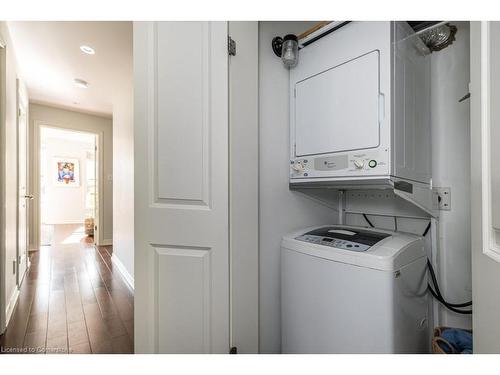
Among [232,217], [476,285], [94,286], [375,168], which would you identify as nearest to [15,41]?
[94,286]

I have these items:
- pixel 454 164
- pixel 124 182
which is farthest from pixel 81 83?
pixel 454 164

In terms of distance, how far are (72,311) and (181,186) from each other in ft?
5.88

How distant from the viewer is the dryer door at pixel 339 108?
1061 millimetres

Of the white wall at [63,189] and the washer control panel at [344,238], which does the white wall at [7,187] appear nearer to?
the washer control panel at [344,238]

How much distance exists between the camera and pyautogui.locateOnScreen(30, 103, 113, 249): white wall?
391cm

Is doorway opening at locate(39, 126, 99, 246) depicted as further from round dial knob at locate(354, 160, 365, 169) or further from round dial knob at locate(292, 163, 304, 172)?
round dial knob at locate(354, 160, 365, 169)

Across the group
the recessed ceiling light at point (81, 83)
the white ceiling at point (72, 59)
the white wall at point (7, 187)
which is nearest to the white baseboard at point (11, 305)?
the white wall at point (7, 187)

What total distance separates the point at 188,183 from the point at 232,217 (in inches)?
10.1

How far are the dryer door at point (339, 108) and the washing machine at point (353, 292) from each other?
1.47 ft

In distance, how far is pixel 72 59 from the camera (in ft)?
8.15

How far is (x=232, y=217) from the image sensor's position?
1.13 metres

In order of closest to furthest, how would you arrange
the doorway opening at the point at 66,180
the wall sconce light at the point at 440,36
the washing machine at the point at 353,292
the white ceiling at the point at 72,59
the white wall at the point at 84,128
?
the washing machine at the point at 353,292, the wall sconce light at the point at 440,36, the white ceiling at the point at 72,59, the white wall at the point at 84,128, the doorway opening at the point at 66,180

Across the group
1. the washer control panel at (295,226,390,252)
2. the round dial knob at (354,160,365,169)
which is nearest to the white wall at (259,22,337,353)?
the washer control panel at (295,226,390,252)

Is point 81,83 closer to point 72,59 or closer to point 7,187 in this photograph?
point 72,59
